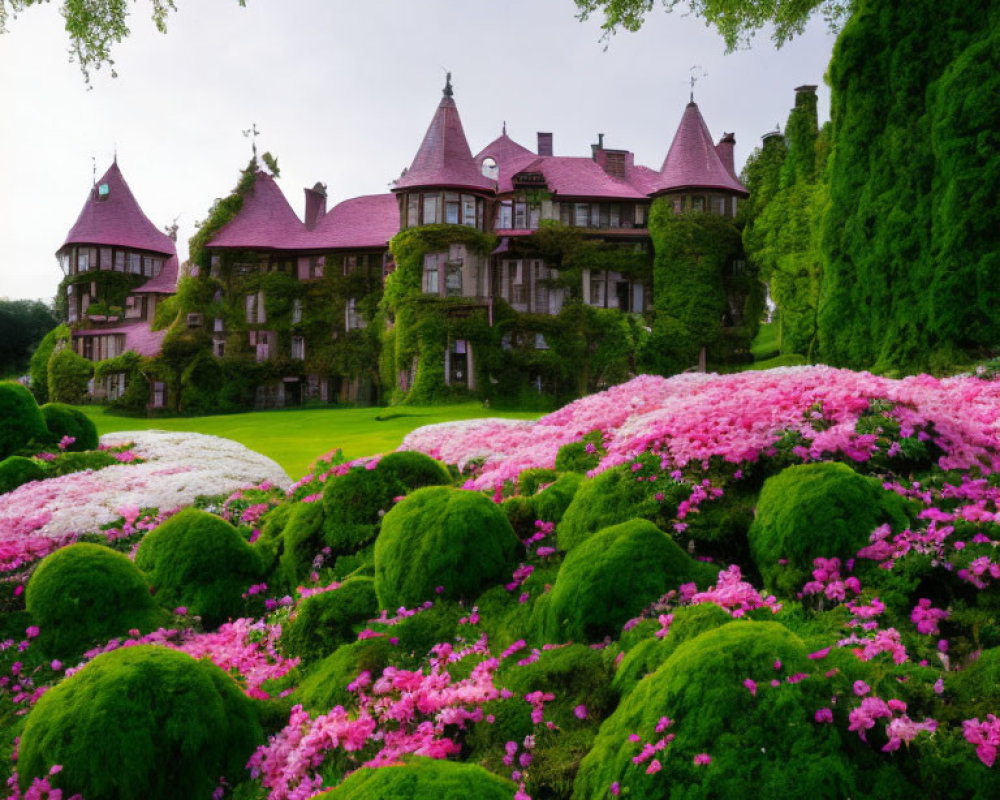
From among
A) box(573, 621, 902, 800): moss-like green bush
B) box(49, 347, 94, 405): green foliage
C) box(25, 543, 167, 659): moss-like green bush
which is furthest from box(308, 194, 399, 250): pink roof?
box(573, 621, 902, 800): moss-like green bush

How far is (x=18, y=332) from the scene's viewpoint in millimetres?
60562

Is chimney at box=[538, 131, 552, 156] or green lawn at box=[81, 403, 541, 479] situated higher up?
chimney at box=[538, 131, 552, 156]

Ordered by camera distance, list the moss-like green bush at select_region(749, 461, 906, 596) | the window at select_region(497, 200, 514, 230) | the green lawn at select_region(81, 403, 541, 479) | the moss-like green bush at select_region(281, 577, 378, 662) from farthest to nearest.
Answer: the window at select_region(497, 200, 514, 230) → the green lawn at select_region(81, 403, 541, 479) → the moss-like green bush at select_region(281, 577, 378, 662) → the moss-like green bush at select_region(749, 461, 906, 596)

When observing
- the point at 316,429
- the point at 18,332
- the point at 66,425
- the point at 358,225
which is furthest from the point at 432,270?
the point at 18,332

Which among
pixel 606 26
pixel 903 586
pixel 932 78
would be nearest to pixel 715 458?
pixel 903 586

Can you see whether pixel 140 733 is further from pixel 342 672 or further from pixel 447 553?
pixel 447 553

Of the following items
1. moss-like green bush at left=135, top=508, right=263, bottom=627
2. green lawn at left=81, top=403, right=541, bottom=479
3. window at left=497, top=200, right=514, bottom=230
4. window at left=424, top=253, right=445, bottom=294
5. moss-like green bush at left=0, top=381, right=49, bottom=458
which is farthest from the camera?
window at left=497, top=200, right=514, bottom=230

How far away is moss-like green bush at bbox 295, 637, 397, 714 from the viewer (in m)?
4.86

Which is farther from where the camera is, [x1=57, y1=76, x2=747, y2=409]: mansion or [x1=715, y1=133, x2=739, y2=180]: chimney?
[x1=715, y1=133, x2=739, y2=180]: chimney

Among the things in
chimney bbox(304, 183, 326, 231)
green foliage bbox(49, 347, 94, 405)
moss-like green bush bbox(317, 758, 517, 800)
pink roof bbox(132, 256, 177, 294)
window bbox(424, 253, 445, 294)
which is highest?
chimney bbox(304, 183, 326, 231)

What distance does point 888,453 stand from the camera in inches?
236

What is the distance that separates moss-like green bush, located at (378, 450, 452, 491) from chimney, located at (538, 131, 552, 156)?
121 ft

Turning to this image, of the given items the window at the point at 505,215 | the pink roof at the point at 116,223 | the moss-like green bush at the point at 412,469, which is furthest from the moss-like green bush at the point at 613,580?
the pink roof at the point at 116,223

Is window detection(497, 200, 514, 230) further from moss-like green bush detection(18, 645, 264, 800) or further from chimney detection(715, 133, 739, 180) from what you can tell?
moss-like green bush detection(18, 645, 264, 800)
